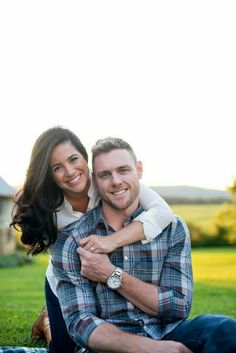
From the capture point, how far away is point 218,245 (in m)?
40.5

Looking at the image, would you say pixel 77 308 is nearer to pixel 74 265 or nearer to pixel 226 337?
pixel 74 265

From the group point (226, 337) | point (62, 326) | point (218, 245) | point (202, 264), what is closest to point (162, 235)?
point (226, 337)

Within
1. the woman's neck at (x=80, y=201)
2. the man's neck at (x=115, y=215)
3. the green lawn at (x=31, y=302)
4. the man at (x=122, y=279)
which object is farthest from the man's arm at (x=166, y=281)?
the green lawn at (x=31, y=302)

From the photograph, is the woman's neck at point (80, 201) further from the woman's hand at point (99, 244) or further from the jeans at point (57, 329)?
the jeans at point (57, 329)

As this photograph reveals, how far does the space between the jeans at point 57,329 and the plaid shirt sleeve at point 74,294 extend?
0.88 metres

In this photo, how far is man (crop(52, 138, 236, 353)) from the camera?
356 centimetres

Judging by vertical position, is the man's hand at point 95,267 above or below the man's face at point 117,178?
below

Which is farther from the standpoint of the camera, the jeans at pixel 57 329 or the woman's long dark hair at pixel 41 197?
the jeans at pixel 57 329

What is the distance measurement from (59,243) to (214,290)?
34.0ft

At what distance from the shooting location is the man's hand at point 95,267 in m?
3.67

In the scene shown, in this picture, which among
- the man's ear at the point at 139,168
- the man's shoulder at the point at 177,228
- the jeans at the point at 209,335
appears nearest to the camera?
the jeans at the point at 209,335

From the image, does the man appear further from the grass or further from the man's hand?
the grass

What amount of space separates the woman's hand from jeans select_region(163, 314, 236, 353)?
63 cm

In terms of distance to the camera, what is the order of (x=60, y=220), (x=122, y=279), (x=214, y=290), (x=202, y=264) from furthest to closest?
(x=202, y=264) → (x=214, y=290) → (x=60, y=220) → (x=122, y=279)
